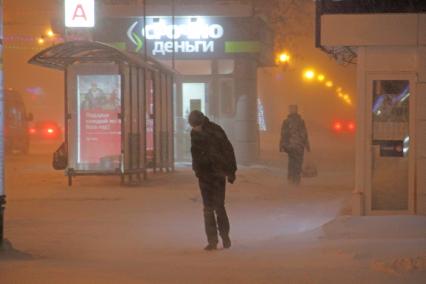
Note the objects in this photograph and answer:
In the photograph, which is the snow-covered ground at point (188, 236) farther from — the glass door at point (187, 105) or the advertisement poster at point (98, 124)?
the glass door at point (187, 105)

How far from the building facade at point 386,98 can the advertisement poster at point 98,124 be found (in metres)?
7.18

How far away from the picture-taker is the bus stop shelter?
1723 centimetres

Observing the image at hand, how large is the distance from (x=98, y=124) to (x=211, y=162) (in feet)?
27.8

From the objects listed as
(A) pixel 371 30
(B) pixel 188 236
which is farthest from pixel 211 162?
(A) pixel 371 30

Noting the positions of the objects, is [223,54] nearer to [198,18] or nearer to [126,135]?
[198,18]

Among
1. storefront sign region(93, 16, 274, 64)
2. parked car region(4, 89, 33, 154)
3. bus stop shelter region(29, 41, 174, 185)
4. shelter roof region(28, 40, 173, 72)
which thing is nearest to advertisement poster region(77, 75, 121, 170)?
bus stop shelter region(29, 41, 174, 185)

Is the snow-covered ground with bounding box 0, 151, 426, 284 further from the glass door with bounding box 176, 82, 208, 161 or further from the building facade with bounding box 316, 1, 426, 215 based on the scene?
the glass door with bounding box 176, 82, 208, 161

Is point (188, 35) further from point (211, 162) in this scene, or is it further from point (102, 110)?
point (211, 162)

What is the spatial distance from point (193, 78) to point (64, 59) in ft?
27.4

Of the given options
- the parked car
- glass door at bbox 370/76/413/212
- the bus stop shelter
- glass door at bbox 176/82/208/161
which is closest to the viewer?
glass door at bbox 370/76/413/212

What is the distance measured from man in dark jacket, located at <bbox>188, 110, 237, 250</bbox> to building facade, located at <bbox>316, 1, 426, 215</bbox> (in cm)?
264

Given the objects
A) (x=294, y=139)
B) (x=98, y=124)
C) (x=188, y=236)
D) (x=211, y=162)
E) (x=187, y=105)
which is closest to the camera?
(x=211, y=162)

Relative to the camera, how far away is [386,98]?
11766 mm

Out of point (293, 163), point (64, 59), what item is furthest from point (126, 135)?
point (293, 163)
